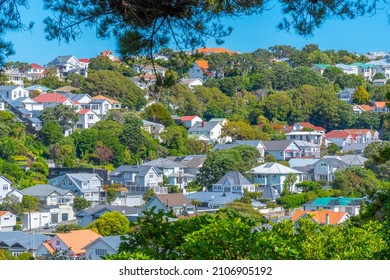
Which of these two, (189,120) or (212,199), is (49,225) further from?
(189,120)

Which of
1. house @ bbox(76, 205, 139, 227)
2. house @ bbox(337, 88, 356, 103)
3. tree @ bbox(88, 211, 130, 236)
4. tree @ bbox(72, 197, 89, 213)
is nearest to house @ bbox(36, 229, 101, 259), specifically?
tree @ bbox(88, 211, 130, 236)

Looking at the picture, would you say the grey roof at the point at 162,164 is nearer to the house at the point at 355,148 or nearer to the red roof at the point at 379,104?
the house at the point at 355,148

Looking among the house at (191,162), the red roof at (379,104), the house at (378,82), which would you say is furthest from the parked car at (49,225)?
the house at (378,82)

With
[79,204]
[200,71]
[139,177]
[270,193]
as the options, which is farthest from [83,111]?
[270,193]

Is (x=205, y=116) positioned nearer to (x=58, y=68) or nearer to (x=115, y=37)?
(x=58, y=68)

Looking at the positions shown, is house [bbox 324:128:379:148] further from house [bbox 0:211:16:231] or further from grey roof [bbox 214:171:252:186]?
house [bbox 0:211:16:231]
